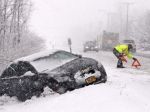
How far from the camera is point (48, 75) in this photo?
477 inches

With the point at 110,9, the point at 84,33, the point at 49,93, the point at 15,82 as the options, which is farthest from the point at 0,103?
the point at 110,9

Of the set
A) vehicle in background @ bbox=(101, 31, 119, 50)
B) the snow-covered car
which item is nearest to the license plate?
the snow-covered car

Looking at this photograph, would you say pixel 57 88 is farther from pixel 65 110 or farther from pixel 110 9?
pixel 110 9

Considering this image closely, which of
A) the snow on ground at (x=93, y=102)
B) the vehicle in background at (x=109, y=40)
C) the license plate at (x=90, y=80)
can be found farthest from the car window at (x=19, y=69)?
the vehicle in background at (x=109, y=40)

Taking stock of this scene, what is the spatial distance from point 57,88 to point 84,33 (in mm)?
147871

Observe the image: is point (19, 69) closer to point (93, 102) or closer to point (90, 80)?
point (90, 80)

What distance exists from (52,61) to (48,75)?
3.55ft

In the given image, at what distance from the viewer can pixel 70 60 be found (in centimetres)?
1327

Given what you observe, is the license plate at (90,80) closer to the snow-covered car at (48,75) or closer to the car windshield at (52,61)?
the snow-covered car at (48,75)

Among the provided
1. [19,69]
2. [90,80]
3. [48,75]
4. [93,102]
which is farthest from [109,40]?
[93,102]

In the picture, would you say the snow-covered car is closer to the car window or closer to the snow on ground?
the car window

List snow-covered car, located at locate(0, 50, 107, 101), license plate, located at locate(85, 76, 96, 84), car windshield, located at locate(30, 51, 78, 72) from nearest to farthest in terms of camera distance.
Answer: snow-covered car, located at locate(0, 50, 107, 101)
license plate, located at locate(85, 76, 96, 84)
car windshield, located at locate(30, 51, 78, 72)

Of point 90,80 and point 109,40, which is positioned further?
point 109,40

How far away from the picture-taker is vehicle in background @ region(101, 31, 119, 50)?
55.2 meters
